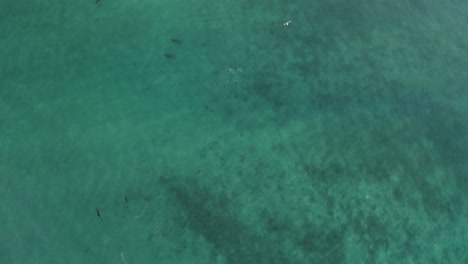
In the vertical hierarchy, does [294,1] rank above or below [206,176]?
above

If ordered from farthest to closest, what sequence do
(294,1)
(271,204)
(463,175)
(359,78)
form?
(294,1) < (359,78) < (463,175) < (271,204)

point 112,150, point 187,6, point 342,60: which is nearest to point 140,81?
point 112,150

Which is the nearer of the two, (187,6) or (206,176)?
(206,176)

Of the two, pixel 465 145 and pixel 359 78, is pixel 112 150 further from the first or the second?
pixel 465 145

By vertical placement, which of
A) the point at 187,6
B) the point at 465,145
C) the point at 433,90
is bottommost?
the point at 465,145

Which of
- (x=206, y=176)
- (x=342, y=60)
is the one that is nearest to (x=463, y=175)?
(x=342, y=60)

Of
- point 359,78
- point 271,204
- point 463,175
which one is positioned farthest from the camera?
point 359,78

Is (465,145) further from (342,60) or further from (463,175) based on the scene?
(342,60)
